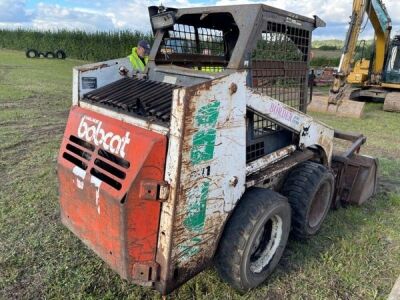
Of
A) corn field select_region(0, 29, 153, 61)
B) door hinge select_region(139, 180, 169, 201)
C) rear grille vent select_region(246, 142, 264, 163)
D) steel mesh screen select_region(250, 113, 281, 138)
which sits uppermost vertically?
corn field select_region(0, 29, 153, 61)

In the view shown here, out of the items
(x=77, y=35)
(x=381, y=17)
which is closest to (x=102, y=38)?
(x=77, y=35)

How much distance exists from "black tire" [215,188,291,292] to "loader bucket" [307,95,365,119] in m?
7.78

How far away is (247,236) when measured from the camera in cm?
246

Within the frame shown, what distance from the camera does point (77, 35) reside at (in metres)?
30.5

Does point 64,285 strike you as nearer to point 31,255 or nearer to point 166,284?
point 31,255

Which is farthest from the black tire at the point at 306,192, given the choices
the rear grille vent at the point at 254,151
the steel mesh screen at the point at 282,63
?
the steel mesh screen at the point at 282,63

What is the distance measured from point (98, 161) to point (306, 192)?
170 cm

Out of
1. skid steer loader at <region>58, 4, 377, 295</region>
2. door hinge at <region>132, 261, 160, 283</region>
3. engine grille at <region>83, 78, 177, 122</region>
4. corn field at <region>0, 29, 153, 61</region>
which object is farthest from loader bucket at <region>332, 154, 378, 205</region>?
corn field at <region>0, 29, 153, 61</region>

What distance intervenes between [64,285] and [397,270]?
8.67 ft

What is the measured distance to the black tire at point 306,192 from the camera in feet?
10.3

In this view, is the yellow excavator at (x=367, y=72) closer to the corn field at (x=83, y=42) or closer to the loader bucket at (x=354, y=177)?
the loader bucket at (x=354, y=177)

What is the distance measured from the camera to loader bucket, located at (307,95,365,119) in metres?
10.2

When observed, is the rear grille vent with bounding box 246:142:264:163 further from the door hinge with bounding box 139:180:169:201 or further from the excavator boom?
the excavator boom

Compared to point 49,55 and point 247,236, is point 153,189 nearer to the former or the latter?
point 247,236
